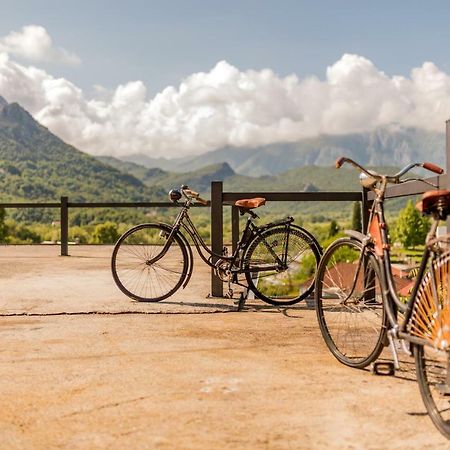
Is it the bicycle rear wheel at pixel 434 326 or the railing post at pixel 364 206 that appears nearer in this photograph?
the bicycle rear wheel at pixel 434 326

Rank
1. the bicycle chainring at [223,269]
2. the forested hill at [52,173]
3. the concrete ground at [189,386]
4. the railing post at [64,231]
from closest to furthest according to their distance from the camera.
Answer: the concrete ground at [189,386] < the bicycle chainring at [223,269] < the railing post at [64,231] < the forested hill at [52,173]

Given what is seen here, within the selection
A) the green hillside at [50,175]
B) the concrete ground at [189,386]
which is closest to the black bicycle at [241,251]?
the concrete ground at [189,386]

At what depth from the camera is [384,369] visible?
3.42 meters

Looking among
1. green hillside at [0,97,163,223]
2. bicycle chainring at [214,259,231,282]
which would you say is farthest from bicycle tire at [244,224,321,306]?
green hillside at [0,97,163,223]

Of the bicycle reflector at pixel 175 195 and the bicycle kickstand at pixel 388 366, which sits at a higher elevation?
the bicycle reflector at pixel 175 195

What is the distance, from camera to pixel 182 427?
8.60 ft

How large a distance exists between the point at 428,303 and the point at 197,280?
4966 millimetres

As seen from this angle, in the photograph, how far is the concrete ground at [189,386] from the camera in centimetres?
254

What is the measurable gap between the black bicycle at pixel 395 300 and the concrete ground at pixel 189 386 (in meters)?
0.12

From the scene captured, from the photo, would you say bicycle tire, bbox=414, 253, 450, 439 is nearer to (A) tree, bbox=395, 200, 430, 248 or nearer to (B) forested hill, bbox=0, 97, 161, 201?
(B) forested hill, bbox=0, 97, 161, 201

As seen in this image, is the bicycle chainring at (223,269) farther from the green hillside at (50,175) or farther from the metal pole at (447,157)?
the green hillside at (50,175)

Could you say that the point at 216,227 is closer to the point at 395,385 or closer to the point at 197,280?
the point at 197,280

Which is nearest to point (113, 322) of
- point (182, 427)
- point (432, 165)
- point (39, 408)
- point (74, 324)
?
point (74, 324)

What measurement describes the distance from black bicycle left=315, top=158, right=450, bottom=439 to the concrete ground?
123mm
